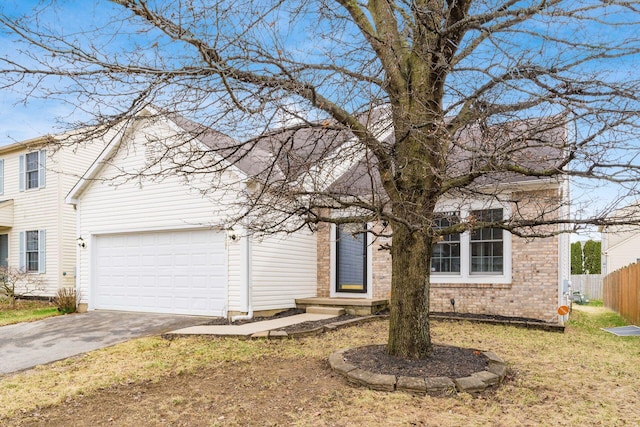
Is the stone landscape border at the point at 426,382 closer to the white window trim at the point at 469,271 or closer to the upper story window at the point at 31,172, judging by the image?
the white window trim at the point at 469,271

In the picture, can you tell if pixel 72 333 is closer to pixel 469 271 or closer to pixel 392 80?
pixel 392 80

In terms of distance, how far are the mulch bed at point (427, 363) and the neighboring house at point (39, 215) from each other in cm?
1389

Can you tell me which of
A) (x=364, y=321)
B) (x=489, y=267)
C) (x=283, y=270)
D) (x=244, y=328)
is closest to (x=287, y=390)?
(x=244, y=328)

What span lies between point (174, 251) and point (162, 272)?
67cm

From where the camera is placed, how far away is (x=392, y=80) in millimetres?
6027

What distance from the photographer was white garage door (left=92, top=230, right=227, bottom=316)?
11.0 metres

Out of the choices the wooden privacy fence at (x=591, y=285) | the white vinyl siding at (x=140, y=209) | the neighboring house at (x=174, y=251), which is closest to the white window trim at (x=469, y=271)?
the neighboring house at (x=174, y=251)

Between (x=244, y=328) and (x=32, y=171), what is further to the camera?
(x=32, y=171)

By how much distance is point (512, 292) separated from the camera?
10320 millimetres

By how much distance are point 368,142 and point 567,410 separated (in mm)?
3518

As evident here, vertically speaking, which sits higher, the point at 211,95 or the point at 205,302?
the point at 211,95

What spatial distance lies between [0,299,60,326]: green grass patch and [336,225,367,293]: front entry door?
8.13 meters

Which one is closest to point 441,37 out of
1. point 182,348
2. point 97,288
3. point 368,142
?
point 368,142

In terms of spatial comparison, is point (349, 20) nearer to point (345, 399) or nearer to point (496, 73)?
point (496, 73)
